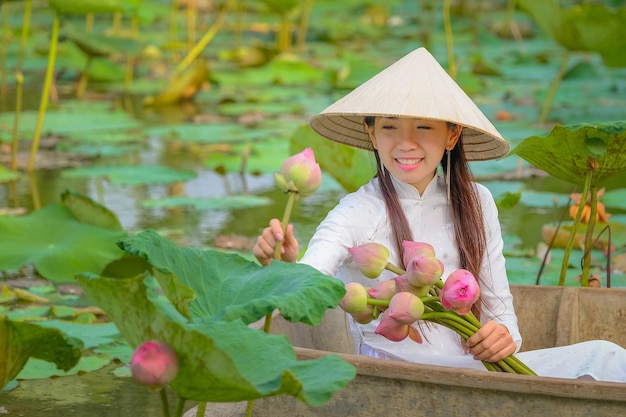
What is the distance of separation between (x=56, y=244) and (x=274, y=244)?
1.36 meters

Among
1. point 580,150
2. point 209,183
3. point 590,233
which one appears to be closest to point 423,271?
point 580,150

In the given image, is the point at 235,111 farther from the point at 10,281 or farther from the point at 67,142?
the point at 10,281

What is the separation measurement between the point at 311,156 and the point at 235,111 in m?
4.52

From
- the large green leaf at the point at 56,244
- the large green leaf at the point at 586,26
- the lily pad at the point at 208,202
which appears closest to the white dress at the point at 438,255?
the large green leaf at the point at 56,244

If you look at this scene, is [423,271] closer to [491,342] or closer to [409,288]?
[409,288]

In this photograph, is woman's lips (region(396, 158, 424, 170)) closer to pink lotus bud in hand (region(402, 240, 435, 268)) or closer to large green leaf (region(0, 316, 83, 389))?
pink lotus bud in hand (region(402, 240, 435, 268))

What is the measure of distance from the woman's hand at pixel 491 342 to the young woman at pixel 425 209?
16cm

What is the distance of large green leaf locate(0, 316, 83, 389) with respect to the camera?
1.58 metres

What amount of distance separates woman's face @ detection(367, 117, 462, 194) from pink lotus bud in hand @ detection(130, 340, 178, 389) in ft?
2.57

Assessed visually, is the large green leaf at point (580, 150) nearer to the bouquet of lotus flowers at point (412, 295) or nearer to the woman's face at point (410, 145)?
the woman's face at point (410, 145)

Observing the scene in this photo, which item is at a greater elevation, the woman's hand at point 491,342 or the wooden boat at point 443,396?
the woman's hand at point 491,342

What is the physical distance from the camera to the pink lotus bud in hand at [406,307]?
163 cm

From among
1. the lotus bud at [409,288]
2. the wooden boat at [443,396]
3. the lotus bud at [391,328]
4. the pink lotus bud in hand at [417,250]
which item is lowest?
the wooden boat at [443,396]

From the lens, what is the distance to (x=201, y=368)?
1426 millimetres
